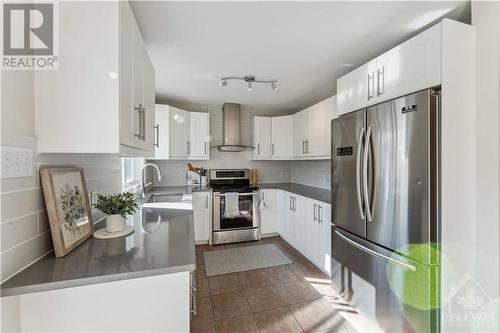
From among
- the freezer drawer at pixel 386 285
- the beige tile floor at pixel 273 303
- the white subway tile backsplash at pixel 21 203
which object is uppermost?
the white subway tile backsplash at pixel 21 203

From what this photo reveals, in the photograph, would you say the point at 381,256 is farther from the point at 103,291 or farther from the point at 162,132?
the point at 162,132

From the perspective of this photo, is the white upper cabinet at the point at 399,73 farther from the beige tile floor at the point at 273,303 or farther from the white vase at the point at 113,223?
the white vase at the point at 113,223

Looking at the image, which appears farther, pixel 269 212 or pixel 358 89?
pixel 269 212

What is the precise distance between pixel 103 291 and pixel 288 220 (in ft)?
9.06

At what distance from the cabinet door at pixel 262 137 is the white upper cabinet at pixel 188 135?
33.1 inches

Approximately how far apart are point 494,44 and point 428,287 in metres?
1.49

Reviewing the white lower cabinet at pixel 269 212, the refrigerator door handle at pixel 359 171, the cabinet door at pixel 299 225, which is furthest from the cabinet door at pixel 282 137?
the refrigerator door handle at pixel 359 171

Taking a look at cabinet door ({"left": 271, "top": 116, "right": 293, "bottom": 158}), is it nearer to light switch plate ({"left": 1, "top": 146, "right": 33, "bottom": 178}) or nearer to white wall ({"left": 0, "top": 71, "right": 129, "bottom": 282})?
white wall ({"left": 0, "top": 71, "right": 129, "bottom": 282})

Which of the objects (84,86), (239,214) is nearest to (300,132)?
(239,214)

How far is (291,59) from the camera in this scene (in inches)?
81.0

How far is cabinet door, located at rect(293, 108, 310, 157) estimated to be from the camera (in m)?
3.23

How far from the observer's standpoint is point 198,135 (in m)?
3.54

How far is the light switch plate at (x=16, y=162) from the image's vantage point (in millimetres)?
757

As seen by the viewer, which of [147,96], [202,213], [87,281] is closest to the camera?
[87,281]
